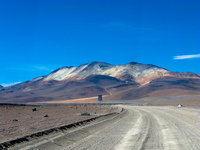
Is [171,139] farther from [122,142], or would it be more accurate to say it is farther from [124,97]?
[124,97]

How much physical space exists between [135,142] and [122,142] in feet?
1.94

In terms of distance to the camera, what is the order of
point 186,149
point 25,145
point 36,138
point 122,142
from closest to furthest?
point 186,149, point 25,145, point 122,142, point 36,138

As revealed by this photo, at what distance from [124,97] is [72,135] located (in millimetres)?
160782

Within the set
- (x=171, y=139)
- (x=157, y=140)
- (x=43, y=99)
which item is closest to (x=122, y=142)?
(x=157, y=140)

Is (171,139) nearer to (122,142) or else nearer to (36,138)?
(122,142)

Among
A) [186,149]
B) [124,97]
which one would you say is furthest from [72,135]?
[124,97]

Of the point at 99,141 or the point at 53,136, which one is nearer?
the point at 99,141

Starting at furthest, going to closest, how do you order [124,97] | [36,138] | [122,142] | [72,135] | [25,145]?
[124,97], [72,135], [36,138], [122,142], [25,145]

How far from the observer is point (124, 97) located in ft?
568

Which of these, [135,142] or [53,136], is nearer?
[135,142]

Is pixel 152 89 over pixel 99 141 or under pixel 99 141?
over

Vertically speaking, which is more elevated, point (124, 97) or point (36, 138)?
point (124, 97)

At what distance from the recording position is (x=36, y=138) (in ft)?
40.5

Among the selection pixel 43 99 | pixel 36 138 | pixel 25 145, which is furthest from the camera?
pixel 43 99
